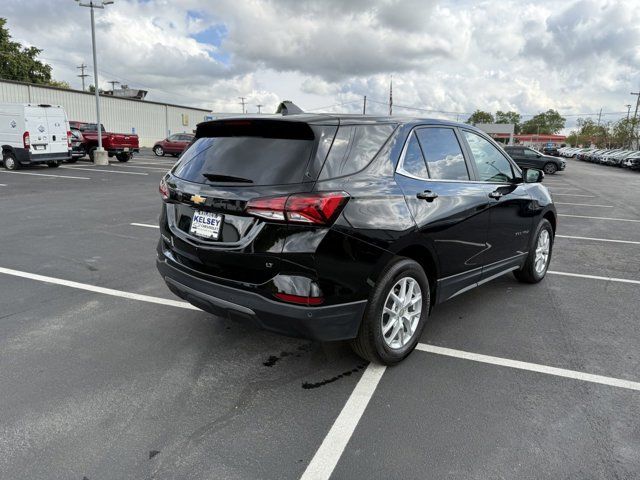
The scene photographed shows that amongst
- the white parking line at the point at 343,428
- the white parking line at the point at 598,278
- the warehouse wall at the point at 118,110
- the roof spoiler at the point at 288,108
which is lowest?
the white parking line at the point at 343,428

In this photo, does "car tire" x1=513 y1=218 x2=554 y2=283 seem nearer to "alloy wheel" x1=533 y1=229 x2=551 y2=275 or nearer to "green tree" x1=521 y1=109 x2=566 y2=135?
"alloy wheel" x1=533 y1=229 x2=551 y2=275

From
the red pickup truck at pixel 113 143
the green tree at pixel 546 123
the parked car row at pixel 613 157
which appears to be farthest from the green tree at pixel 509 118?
the red pickup truck at pixel 113 143

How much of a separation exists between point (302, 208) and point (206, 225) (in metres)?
0.75

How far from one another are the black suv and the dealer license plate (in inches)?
0.4

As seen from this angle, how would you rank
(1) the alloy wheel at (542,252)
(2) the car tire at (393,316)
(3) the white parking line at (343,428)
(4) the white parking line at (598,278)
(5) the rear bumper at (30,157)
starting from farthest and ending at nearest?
(5) the rear bumper at (30,157)
(4) the white parking line at (598,278)
(1) the alloy wheel at (542,252)
(2) the car tire at (393,316)
(3) the white parking line at (343,428)

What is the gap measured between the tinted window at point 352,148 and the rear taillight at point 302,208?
0.17 meters

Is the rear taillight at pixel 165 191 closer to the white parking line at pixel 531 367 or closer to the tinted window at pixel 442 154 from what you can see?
the tinted window at pixel 442 154

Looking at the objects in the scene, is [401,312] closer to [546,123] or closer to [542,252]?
[542,252]

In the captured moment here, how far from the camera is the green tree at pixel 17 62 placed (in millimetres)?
46094

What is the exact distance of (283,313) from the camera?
2.90 m

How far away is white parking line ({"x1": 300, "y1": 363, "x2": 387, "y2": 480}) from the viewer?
243cm

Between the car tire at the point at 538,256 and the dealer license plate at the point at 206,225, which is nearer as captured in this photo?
the dealer license plate at the point at 206,225

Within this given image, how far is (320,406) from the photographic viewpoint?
2.99m

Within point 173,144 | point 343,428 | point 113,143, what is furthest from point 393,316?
point 173,144
